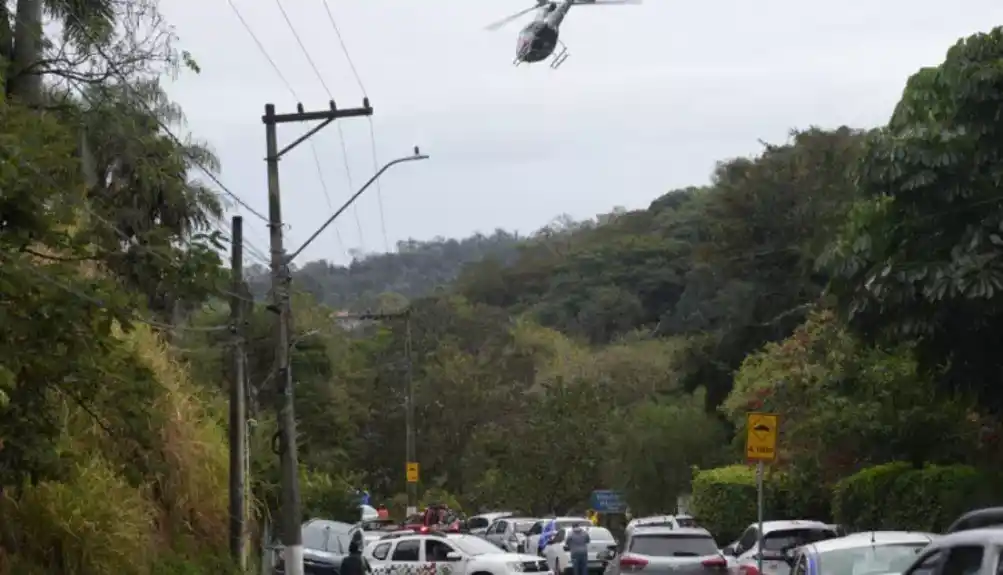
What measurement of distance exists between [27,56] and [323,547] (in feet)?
54.5

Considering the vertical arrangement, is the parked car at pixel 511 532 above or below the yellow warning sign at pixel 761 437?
below

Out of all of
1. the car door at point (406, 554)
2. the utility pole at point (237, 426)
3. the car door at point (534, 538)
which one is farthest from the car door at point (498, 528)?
the utility pole at point (237, 426)

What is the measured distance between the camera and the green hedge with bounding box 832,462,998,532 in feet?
86.4

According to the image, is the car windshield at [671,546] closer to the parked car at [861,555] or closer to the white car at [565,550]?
the parked car at [861,555]

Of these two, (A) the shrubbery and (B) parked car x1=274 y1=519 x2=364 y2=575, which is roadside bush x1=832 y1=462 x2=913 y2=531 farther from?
(B) parked car x1=274 y1=519 x2=364 y2=575

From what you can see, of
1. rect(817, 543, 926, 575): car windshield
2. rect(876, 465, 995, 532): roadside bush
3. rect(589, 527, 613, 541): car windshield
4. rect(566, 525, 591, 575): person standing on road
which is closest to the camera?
rect(817, 543, 926, 575): car windshield

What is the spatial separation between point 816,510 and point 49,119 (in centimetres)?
2894

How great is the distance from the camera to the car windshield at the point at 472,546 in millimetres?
31500

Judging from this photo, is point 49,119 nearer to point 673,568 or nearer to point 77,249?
point 77,249

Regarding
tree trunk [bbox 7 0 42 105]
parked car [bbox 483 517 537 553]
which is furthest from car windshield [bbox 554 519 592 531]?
tree trunk [bbox 7 0 42 105]

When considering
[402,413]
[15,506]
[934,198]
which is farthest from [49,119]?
[402,413]

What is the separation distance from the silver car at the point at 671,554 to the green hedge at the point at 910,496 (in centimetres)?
448

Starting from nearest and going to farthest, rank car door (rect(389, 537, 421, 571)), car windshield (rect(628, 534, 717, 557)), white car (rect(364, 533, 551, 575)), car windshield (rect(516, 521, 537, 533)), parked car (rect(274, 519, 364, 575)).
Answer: car windshield (rect(628, 534, 717, 557)) < white car (rect(364, 533, 551, 575)) < car door (rect(389, 537, 421, 571)) < parked car (rect(274, 519, 364, 575)) < car windshield (rect(516, 521, 537, 533))

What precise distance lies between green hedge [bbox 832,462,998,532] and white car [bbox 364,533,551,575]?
21.8 feet
